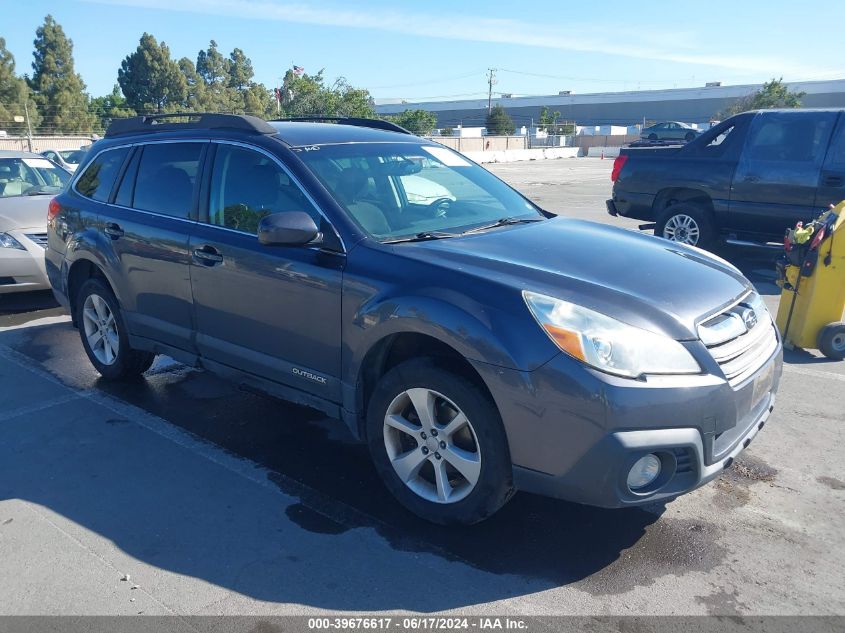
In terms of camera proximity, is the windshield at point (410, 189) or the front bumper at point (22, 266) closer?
the windshield at point (410, 189)

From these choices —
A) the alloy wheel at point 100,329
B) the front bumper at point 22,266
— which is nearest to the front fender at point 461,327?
the alloy wheel at point 100,329

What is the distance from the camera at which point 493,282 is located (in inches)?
127

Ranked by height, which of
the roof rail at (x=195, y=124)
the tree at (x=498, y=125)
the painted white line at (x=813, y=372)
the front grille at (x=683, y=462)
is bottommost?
the tree at (x=498, y=125)

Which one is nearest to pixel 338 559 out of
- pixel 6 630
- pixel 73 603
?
pixel 73 603

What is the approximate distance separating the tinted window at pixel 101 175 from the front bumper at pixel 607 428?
3545mm

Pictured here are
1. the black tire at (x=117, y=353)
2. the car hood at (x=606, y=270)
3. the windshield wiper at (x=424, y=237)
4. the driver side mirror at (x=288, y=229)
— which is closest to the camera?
the car hood at (x=606, y=270)

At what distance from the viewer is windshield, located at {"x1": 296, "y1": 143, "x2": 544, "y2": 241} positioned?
3.98m

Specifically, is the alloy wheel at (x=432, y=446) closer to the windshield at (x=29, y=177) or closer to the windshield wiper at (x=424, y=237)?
the windshield wiper at (x=424, y=237)

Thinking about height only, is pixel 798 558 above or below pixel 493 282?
below

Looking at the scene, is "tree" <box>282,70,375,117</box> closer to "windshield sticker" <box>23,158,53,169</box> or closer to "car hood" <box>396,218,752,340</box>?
"windshield sticker" <box>23,158,53,169</box>

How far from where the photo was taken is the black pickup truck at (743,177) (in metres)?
8.48

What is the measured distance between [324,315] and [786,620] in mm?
2437

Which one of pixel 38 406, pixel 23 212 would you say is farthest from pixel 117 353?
pixel 23 212

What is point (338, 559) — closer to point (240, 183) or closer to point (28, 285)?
point (240, 183)
